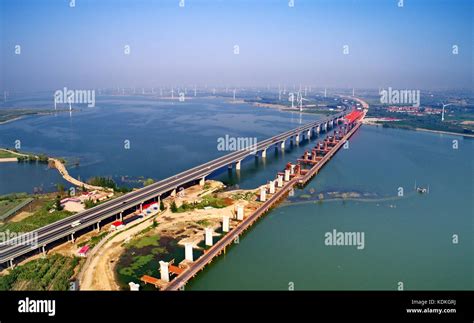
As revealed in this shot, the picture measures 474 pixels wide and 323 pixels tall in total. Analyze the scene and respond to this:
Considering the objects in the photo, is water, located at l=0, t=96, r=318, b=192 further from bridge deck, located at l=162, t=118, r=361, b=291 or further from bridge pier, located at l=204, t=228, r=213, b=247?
bridge pier, located at l=204, t=228, r=213, b=247

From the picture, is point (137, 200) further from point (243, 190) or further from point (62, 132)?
point (62, 132)

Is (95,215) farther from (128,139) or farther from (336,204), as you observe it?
(128,139)

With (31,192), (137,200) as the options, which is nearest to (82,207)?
(137,200)

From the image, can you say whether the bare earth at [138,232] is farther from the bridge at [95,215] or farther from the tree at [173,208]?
the bridge at [95,215]

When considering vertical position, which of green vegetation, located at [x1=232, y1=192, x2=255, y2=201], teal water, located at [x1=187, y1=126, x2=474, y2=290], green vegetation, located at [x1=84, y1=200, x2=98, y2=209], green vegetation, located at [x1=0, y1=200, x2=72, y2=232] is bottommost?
teal water, located at [x1=187, y1=126, x2=474, y2=290]

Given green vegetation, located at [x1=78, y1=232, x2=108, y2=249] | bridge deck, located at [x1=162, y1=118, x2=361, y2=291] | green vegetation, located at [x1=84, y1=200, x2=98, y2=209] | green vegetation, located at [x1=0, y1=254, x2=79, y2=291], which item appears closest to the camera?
green vegetation, located at [x1=0, y1=254, x2=79, y2=291]

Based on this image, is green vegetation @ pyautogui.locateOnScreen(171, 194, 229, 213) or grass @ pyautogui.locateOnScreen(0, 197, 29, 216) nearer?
grass @ pyautogui.locateOnScreen(0, 197, 29, 216)

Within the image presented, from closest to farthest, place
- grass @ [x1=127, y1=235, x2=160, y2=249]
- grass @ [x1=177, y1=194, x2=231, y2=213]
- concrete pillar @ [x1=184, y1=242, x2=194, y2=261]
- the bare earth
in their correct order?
1. the bare earth
2. concrete pillar @ [x1=184, y1=242, x2=194, y2=261]
3. grass @ [x1=127, y1=235, x2=160, y2=249]
4. grass @ [x1=177, y1=194, x2=231, y2=213]

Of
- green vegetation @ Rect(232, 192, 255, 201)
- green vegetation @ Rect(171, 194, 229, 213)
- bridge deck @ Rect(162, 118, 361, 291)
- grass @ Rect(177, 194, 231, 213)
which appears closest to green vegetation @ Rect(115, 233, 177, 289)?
bridge deck @ Rect(162, 118, 361, 291)

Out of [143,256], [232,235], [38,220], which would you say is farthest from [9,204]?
[232,235]
